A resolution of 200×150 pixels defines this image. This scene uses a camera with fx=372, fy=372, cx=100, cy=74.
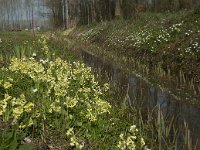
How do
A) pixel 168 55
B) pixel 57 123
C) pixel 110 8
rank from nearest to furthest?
pixel 57 123
pixel 168 55
pixel 110 8

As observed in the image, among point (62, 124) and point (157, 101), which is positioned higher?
point (62, 124)

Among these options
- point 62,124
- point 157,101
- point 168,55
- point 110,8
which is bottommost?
point 157,101

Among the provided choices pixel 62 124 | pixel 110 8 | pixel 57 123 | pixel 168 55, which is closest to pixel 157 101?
pixel 62 124

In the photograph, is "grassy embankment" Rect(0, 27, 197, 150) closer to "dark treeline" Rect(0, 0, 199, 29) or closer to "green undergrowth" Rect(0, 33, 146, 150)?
"green undergrowth" Rect(0, 33, 146, 150)

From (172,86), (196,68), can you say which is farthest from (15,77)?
(196,68)

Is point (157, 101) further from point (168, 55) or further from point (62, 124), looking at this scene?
point (168, 55)

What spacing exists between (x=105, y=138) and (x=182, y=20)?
13539 mm

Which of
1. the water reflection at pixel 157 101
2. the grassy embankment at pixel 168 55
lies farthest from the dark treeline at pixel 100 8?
the water reflection at pixel 157 101

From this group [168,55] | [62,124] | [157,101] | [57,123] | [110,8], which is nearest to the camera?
[57,123]

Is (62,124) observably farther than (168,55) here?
No

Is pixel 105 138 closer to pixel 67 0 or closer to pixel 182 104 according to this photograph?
pixel 182 104

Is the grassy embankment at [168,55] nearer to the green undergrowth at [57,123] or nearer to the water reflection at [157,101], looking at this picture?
the water reflection at [157,101]

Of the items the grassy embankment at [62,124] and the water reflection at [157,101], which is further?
the water reflection at [157,101]

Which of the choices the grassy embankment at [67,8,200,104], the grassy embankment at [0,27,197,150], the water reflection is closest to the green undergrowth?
the grassy embankment at [0,27,197,150]
